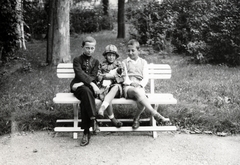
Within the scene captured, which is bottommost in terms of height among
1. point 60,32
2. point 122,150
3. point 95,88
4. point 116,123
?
point 122,150

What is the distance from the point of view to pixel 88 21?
2244 centimetres

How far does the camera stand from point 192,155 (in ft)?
15.1

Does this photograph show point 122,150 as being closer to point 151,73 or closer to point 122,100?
point 122,100

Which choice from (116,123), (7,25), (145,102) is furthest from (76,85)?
(7,25)

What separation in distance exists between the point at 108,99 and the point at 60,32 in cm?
439

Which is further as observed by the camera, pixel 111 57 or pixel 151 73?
pixel 151 73

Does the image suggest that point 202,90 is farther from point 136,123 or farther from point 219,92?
point 136,123

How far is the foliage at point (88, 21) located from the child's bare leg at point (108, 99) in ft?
55.9

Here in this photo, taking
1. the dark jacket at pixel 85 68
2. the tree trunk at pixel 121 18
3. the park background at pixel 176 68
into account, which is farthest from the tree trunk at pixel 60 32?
the tree trunk at pixel 121 18

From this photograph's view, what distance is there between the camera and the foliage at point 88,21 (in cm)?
2206

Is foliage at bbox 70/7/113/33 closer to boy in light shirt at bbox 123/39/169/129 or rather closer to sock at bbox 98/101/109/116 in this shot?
boy in light shirt at bbox 123/39/169/129

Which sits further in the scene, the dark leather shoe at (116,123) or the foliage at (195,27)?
the foliage at (195,27)

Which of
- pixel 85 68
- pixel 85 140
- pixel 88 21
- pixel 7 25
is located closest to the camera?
pixel 85 140

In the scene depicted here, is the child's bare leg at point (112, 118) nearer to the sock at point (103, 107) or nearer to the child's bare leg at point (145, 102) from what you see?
the sock at point (103, 107)
